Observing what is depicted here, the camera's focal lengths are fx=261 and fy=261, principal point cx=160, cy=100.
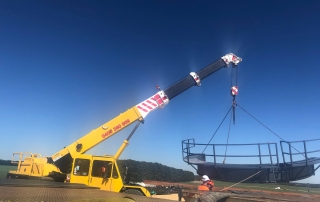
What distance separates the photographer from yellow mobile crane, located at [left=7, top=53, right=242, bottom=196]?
35.0 feet

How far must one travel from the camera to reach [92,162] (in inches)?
427

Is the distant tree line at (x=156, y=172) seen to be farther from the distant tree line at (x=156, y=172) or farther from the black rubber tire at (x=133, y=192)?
the black rubber tire at (x=133, y=192)

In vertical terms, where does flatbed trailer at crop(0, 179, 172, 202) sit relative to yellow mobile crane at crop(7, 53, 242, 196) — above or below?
below

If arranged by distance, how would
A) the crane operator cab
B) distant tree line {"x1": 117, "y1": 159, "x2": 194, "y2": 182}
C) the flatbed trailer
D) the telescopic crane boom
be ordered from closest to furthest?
the flatbed trailer
the crane operator cab
the telescopic crane boom
distant tree line {"x1": 117, "y1": 159, "x2": 194, "y2": 182}

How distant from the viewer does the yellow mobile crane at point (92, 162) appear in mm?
10672

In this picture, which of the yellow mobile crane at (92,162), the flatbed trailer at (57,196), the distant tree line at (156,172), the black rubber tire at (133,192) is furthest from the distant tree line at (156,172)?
the flatbed trailer at (57,196)

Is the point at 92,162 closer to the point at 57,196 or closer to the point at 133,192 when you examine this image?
the point at 133,192

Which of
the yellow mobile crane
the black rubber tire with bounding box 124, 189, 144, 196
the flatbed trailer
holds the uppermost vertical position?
the yellow mobile crane

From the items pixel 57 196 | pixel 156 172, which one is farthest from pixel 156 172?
pixel 57 196

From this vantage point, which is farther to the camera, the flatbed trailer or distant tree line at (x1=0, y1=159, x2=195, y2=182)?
distant tree line at (x1=0, y1=159, x2=195, y2=182)

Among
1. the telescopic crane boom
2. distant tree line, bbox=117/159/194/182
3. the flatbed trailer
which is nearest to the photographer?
the flatbed trailer

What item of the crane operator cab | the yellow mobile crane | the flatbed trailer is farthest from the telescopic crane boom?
the flatbed trailer

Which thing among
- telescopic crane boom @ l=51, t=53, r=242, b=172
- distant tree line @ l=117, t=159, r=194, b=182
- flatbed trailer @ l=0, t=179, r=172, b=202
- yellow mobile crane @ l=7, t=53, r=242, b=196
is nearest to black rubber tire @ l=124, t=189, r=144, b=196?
yellow mobile crane @ l=7, t=53, r=242, b=196

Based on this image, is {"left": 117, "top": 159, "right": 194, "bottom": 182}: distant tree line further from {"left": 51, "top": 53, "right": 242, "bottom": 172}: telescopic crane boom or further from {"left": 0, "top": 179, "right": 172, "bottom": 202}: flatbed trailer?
{"left": 0, "top": 179, "right": 172, "bottom": 202}: flatbed trailer
